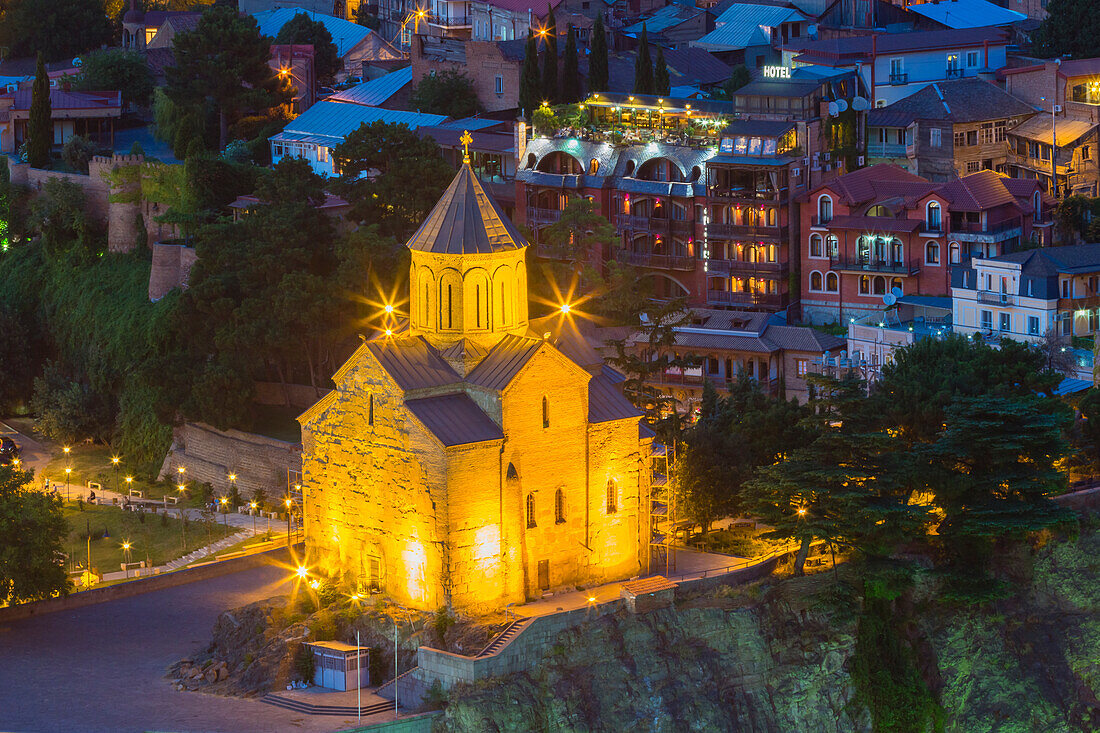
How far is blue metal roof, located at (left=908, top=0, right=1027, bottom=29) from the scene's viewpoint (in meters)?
113

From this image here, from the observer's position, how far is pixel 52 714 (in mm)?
57594

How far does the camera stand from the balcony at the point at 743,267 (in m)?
90.2

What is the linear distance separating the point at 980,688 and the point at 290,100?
61418 millimetres

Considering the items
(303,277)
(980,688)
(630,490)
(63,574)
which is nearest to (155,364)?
(303,277)

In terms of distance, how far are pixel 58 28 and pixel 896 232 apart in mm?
65247

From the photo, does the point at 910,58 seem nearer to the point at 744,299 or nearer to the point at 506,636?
the point at 744,299

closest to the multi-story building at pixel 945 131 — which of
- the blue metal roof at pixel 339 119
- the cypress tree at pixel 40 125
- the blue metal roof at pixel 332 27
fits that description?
the blue metal roof at pixel 339 119

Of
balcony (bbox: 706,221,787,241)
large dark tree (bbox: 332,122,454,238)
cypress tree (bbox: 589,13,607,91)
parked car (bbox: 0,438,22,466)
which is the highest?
cypress tree (bbox: 589,13,607,91)

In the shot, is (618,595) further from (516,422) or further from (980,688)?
(980,688)

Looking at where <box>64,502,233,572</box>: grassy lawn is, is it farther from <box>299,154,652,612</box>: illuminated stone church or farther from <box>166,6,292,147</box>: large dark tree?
<box>166,6,292,147</box>: large dark tree

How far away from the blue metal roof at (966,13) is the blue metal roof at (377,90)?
1055 inches

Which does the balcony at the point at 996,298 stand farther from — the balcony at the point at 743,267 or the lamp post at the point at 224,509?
the lamp post at the point at 224,509

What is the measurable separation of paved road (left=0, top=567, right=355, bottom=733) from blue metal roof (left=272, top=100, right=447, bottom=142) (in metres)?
44.2

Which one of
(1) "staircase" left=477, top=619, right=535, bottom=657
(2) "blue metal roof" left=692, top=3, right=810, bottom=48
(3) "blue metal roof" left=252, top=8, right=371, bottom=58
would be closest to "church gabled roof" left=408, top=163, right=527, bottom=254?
(1) "staircase" left=477, top=619, right=535, bottom=657
